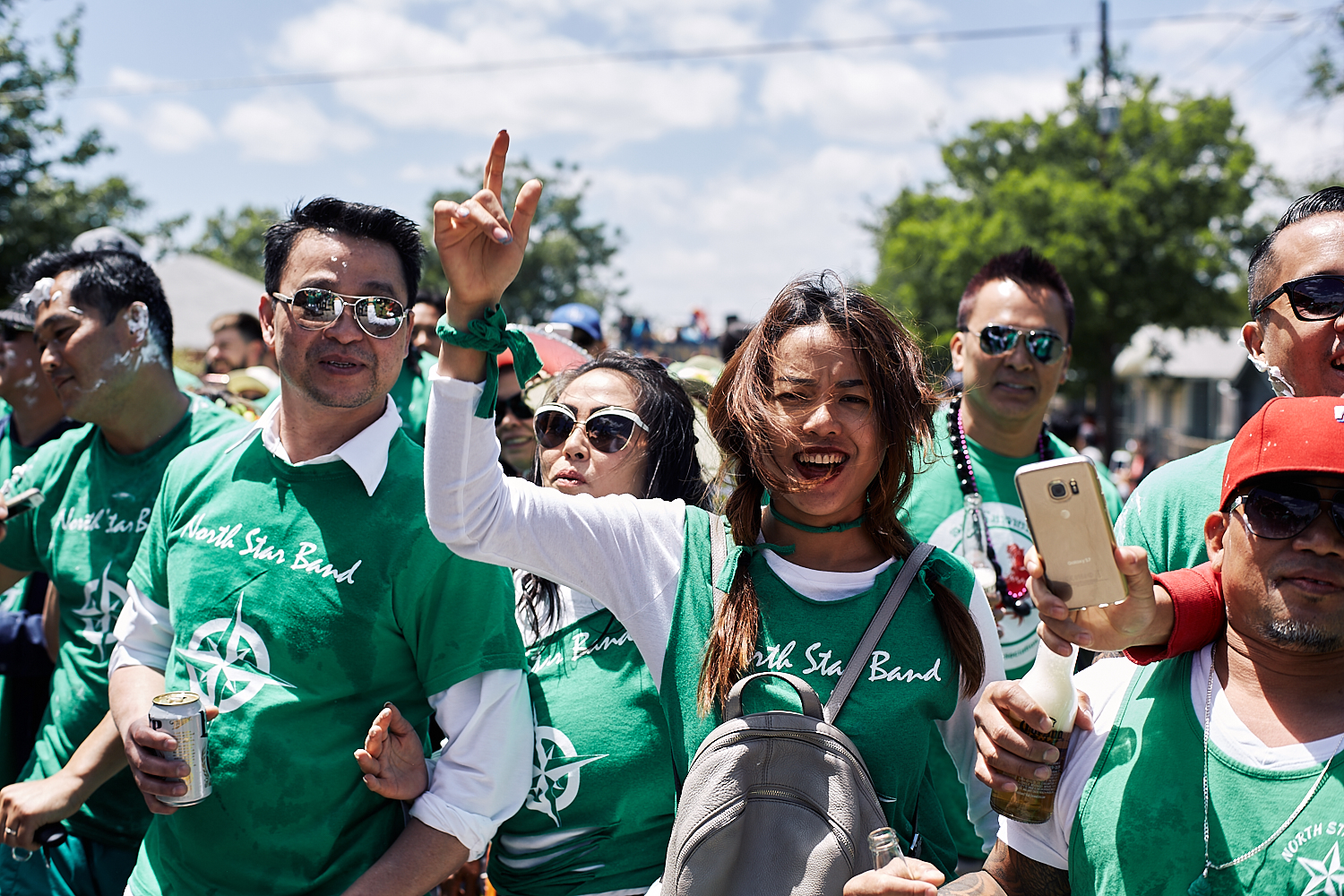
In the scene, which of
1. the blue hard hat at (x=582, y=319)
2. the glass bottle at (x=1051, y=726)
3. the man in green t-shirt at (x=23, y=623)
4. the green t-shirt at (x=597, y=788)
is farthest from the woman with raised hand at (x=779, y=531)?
the blue hard hat at (x=582, y=319)

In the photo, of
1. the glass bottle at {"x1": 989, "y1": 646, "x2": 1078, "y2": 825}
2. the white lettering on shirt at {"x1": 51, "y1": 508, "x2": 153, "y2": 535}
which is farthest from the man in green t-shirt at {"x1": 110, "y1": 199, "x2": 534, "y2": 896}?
the glass bottle at {"x1": 989, "y1": 646, "x2": 1078, "y2": 825}

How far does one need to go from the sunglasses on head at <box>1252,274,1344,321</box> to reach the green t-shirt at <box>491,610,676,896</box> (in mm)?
1718

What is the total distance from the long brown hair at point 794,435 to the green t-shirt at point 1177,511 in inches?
19.9

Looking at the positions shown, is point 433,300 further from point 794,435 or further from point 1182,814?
point 1182,814

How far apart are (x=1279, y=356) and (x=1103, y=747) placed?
3.68 ft

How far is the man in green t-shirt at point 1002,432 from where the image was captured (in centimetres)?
346

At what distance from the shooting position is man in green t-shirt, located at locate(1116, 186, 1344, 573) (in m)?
2.22

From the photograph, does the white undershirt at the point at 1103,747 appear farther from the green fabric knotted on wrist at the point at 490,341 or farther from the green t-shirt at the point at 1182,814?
the green fabric knotted on wrist at the point at 490,341

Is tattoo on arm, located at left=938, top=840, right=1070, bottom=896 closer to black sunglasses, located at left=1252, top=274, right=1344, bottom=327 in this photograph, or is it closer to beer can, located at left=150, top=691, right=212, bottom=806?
black sunglasses, located at left=1252, top=274, right=1344, bottom=327

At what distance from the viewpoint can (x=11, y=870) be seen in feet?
10.0

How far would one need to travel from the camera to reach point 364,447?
246 cm

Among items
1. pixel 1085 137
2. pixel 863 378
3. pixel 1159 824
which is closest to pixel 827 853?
pixel 1159 824

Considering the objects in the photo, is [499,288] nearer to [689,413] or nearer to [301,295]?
[301,295]

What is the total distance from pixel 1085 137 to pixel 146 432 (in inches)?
1015
